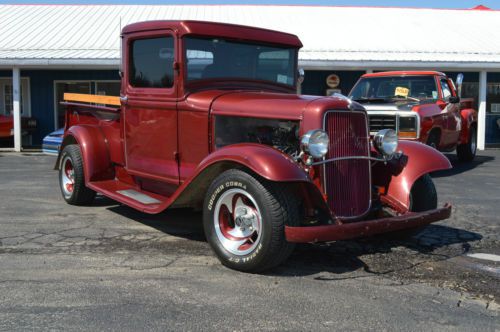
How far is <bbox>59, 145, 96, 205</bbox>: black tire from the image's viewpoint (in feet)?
20.7

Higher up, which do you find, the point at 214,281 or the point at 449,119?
the point at 449,119

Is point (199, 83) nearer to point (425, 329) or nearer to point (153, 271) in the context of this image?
point (153, 271)

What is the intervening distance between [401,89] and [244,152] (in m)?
6.62

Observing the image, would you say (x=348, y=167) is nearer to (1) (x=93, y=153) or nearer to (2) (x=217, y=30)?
(2) (x=217, y=30)

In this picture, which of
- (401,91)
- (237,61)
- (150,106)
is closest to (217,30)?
(237,61)

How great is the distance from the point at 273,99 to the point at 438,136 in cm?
616

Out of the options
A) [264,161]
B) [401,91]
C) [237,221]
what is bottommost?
[237,221]

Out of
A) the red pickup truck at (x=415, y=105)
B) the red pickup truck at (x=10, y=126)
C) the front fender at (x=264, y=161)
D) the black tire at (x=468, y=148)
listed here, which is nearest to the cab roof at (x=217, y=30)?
the front fender at (x=264, y=161)

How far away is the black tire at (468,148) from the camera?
11.6m

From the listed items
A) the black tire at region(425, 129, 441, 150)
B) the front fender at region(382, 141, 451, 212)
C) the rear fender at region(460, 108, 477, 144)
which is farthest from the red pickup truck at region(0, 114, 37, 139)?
the front fender at region(382, 141, 451, 212)

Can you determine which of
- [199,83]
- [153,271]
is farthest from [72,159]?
[153,271]

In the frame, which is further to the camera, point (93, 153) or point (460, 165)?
point (460, 165)

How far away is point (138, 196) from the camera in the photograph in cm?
537

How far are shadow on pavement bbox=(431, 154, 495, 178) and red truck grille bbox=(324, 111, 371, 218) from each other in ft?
18.6
